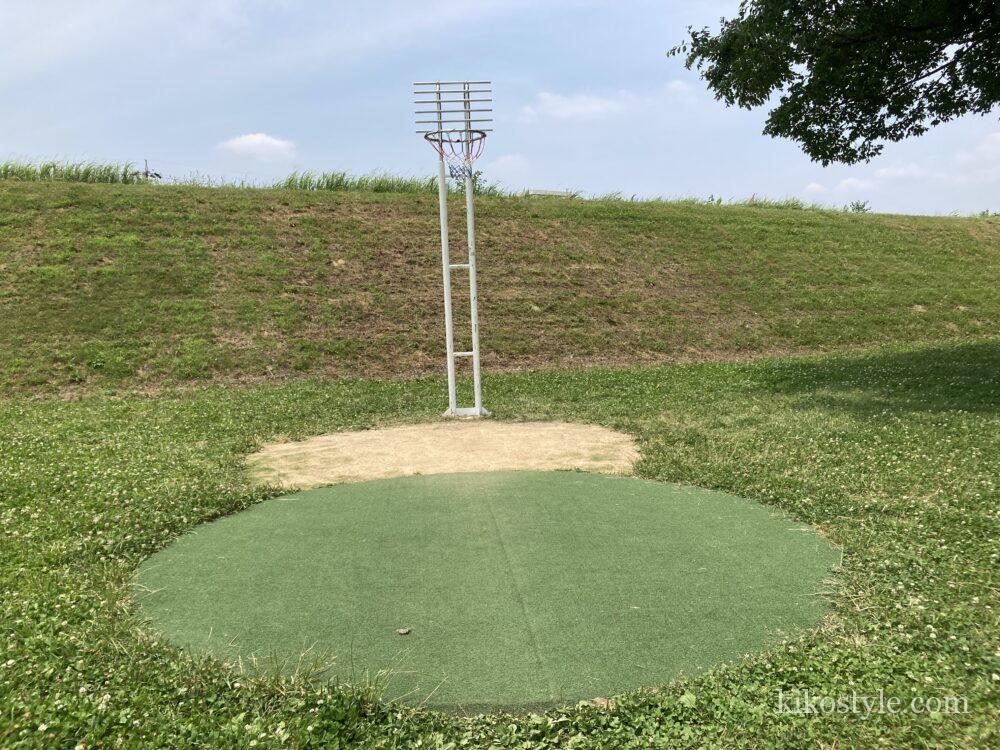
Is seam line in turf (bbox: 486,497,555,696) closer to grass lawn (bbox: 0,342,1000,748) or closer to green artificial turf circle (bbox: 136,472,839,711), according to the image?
green artificial turf circle (bbox: 136,472,839,711)

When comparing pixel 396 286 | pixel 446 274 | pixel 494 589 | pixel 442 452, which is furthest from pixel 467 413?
pixel 396 286

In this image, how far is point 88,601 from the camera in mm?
4543

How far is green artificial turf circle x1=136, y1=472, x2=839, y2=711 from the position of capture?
3.71 meters

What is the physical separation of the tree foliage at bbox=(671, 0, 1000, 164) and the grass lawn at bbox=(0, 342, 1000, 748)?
4.41 metres

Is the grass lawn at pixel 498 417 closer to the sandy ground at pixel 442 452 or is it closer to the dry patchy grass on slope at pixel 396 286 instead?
the dry patchy grass on slope at pixel 396 286

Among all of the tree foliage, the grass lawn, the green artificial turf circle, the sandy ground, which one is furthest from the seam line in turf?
the tree foliage

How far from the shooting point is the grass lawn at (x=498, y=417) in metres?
3.26

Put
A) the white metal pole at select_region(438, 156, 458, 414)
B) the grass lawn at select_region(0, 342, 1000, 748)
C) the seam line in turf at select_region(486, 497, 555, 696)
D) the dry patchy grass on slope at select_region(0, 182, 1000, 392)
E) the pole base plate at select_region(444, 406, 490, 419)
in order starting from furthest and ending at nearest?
the dry patchy grass on slope at select_region(0, 182, 1000, 392)
the pole base plate at select_region(444, 406, 490, 419)
the white metal pole at select_region(438, 156, 458, 414)
the seam line in turf at select_region(486, 497, 555, 696)
the grass lawn at select_region(0, 342, 1000, 748)

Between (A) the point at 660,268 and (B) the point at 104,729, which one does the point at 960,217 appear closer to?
(A) the point at 660,268

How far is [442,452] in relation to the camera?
8.56 m

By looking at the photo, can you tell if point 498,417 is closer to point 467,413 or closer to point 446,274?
point 467,413

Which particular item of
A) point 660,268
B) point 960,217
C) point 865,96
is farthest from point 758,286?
point 960,217

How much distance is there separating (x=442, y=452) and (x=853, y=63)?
976 centimetres

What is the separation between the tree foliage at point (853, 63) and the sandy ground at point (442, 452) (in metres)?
6.82
